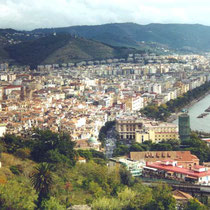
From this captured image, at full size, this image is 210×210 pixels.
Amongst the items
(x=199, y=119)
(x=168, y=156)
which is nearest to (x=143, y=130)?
(x=168, y=156)

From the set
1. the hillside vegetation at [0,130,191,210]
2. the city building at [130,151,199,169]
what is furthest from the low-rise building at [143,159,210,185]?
the hillside vegetation at [0,130,191,210]

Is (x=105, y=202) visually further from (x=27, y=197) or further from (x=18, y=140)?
(x=18, y=140)

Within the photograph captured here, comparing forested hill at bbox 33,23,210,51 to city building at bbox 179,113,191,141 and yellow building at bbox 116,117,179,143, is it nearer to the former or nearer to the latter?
yellow building at bbox 116,117,179,143

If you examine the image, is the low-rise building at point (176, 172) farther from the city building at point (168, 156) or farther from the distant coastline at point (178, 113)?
the distant coastline at point (178, 113)

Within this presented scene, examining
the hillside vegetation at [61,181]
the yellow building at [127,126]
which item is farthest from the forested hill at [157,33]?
the hillside vegetation at [61,181]

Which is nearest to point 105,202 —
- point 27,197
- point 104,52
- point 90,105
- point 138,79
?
point 27,197

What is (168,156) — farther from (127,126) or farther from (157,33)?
(157,33)
